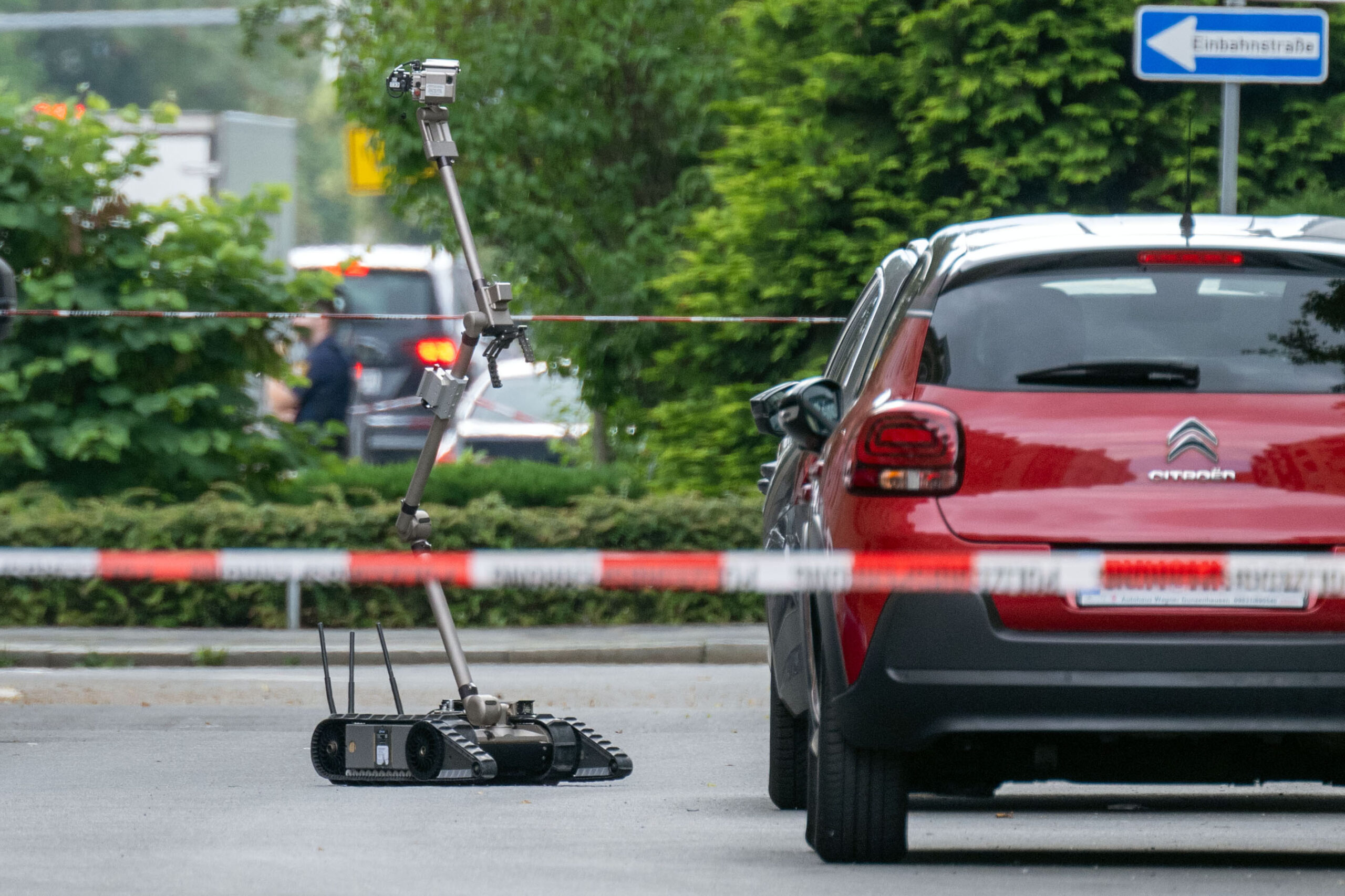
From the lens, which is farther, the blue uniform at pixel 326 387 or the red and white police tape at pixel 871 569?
the blue uniform at pixel 326 387

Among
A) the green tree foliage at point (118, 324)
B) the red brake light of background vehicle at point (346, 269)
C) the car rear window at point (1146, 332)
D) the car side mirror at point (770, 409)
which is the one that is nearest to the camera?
the car rear window at point (1146, 332)

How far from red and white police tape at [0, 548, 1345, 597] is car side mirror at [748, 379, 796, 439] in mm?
592

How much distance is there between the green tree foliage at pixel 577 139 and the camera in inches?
813

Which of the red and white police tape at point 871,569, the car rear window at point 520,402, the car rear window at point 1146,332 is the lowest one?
the car rear window at point 520,402

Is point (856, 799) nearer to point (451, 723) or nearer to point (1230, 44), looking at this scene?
point (451, 723)

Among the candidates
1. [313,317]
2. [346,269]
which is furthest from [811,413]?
[346,269]

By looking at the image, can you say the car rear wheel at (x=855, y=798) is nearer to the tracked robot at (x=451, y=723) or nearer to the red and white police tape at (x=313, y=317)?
the tracked robot at (x=451, y=723)

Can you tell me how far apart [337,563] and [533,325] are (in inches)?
621

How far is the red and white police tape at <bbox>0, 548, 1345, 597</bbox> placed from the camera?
6.21m

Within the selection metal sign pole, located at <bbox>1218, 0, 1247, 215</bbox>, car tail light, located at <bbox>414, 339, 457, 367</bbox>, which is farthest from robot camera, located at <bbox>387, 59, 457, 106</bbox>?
car tail light, located at <bbox>414, 339, 457, 367</bbox>

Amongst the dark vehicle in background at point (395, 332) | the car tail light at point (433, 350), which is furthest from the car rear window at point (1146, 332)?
the car tail light at point (433, 350)

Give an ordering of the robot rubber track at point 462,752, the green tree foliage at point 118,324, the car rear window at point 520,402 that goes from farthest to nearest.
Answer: the car rear window at point 520,402
the green tree foliage at point 118,324
the robot rubber track at point 462,752

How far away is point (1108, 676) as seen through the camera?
20.3 ft

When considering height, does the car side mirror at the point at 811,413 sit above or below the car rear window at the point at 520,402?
above
